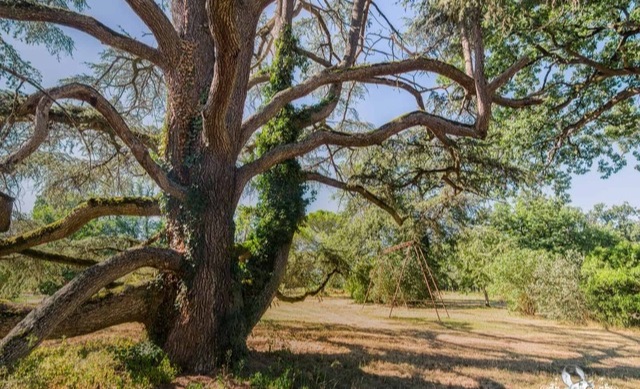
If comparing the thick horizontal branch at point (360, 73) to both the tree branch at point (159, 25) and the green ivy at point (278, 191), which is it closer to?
the green ivy at point (278, 191)

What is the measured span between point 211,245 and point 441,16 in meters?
5.75

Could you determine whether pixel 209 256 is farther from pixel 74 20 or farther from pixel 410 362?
pixel 410 362

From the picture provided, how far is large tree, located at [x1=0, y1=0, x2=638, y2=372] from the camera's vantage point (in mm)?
4039

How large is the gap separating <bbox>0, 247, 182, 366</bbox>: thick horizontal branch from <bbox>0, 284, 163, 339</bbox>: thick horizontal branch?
2.04ft

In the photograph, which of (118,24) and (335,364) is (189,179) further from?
(335,364)

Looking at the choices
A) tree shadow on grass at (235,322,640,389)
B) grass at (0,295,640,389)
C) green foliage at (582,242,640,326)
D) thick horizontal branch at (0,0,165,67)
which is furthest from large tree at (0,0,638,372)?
green foliage at (582,242,640,326)

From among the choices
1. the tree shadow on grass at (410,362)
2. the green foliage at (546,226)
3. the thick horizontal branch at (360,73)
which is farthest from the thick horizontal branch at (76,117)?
the green foliage at (546,226)

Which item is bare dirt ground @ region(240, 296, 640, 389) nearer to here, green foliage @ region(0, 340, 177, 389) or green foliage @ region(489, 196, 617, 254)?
green foliage @ region(0, 340, 177, 389)

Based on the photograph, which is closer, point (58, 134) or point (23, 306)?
point (23, 306)

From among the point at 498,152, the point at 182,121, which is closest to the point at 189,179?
the point at 182,121

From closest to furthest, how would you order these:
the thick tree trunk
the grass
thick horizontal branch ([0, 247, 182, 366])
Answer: thick horizontal branch ([0, 247, 182, 366])
the grass
the thick tree trunk

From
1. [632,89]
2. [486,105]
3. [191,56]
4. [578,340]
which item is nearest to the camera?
[191,56]

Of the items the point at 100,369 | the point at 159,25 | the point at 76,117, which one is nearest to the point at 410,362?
the point at 100,369

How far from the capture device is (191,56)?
5.55m
